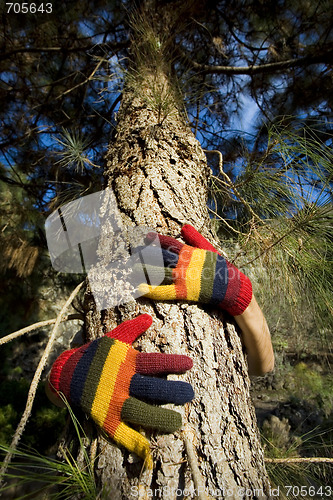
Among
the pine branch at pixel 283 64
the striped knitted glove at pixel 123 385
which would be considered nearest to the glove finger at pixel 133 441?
the striped knitted glove at pixel 123 385

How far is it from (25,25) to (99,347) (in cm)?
154

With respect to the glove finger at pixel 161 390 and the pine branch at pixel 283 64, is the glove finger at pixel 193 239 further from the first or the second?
the pine branch at pixel 283 64

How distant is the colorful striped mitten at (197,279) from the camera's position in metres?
0.53

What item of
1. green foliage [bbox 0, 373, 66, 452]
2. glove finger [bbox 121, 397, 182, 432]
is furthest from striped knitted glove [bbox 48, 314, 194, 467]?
green foliage [bbox 0, 373, 66, 452]

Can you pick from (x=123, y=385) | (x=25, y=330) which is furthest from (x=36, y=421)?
(x=123, y=385)

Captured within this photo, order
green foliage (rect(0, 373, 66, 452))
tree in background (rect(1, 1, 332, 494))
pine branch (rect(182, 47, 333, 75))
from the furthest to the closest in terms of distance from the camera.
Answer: green foliage (rect(0, 373, 66, 452)) → pine branch (rect(182, 47, 333, 75)) → tree in background (rect(1, 1, 332, 494))

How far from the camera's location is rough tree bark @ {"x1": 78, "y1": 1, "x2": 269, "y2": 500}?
416 mm

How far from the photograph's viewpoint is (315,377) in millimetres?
4402

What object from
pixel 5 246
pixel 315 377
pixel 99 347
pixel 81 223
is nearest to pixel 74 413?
pixel 99 347

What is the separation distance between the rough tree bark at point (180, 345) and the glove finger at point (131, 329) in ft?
0.09

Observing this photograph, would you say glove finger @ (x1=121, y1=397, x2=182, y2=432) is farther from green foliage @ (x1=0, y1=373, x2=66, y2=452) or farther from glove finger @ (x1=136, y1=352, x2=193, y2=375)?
green foliage @ (x1=0, y1=373, x2=66, y2=452)

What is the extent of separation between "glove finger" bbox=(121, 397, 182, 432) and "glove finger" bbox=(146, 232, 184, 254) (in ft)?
0.89

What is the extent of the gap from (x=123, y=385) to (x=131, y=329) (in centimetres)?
9

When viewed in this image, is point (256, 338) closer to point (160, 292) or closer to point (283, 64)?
point (160, 292)
